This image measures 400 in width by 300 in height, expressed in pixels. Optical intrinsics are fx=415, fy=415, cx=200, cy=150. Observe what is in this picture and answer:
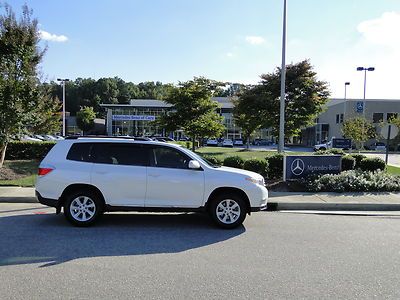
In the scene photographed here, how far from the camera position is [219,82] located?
2456 cm

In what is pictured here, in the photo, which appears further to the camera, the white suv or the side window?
the side window

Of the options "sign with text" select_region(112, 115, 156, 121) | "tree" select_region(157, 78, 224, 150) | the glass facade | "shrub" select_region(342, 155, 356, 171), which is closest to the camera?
"shrub" select_region(342, 155, 356, 171)

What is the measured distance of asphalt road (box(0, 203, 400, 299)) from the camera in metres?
4.77

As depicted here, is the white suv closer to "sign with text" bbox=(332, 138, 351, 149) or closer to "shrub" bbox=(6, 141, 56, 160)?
"shrub" bbox=(6, 141, 56, 160)

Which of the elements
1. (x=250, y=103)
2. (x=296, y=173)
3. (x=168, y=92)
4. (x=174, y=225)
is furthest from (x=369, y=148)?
(x=174, y=225)

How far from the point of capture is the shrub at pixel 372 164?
50.1ft

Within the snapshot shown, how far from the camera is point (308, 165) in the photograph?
14094 mm

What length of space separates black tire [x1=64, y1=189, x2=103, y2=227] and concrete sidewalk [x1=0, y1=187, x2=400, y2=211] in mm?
3525

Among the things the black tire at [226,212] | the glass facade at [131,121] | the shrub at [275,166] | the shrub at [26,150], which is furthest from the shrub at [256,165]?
the glass facade at [131,121]

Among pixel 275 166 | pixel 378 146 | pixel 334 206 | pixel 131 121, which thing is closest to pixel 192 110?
pixel 275 166

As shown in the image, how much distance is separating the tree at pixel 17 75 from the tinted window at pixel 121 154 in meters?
8.12

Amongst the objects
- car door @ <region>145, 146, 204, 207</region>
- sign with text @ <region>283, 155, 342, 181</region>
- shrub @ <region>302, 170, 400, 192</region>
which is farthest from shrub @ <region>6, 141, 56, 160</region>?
car door @ <region>145, 146, 204, 207</region>

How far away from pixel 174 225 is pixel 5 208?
14.8ft

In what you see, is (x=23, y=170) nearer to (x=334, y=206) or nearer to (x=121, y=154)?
(x=121, y=154)
